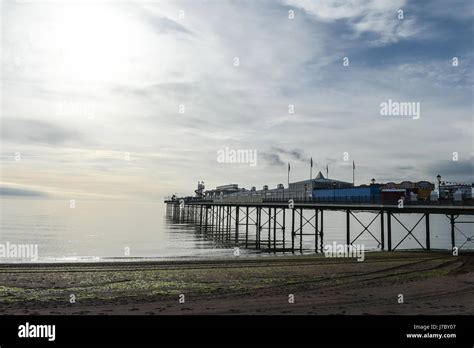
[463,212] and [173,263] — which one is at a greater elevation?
[463,212]

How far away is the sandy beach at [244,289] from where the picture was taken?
1141cm

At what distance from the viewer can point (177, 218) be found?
354ft

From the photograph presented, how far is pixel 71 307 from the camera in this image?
11883 millimetres

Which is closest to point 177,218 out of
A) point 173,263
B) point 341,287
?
point 173,263

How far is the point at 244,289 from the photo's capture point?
14.7m

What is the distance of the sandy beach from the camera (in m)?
11.4
